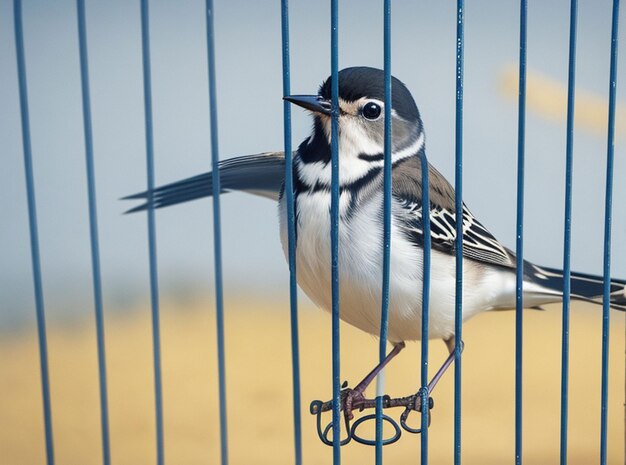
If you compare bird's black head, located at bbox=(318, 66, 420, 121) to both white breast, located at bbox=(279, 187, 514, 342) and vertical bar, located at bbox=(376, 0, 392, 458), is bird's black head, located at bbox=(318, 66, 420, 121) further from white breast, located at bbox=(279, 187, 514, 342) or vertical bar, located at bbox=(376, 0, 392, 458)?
vertical bar, located at bbox=(376, 0, 392, 458)

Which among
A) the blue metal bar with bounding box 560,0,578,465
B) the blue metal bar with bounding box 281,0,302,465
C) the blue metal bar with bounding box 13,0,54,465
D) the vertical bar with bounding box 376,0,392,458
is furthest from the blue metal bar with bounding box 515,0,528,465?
the blue metal bar with bounding box 13,0,54,465

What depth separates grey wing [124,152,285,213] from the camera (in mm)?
1530

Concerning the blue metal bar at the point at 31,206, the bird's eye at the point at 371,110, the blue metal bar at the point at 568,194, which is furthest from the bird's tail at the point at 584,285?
the blue metal bar at the point at 31,206

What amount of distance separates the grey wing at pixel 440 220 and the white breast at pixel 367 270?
2cm

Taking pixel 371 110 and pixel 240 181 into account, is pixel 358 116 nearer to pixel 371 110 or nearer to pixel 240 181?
pixel 371 110

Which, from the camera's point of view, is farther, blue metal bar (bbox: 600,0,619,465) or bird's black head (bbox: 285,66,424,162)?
bird's black head (bbox: 285,66,424,162)

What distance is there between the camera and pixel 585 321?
2744 mm

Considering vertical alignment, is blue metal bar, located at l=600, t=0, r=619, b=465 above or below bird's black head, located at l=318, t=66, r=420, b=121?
below

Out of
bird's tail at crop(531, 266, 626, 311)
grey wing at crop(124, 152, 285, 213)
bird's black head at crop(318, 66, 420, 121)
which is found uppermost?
bird's black head at crop(318, 66, 420, 121)

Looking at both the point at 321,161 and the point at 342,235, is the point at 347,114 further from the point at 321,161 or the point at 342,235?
the point at 342,235

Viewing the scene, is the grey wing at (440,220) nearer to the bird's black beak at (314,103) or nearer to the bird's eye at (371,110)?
the bird's eye at (371,110)

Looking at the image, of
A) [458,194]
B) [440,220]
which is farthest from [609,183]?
[440,220]

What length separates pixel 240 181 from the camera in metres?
1.62

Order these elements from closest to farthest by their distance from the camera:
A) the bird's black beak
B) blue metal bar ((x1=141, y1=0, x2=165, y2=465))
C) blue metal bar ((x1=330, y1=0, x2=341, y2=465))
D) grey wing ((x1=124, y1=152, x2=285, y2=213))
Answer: blue metal bar ((x1=330, y1=0, x2=341, y2=465)), the bird's black beak, blue metal bar ((x1=141, y1=0, x2=165, y2=465)), grey wing ((x1=124, y1=152, x2=285, y2=213))
